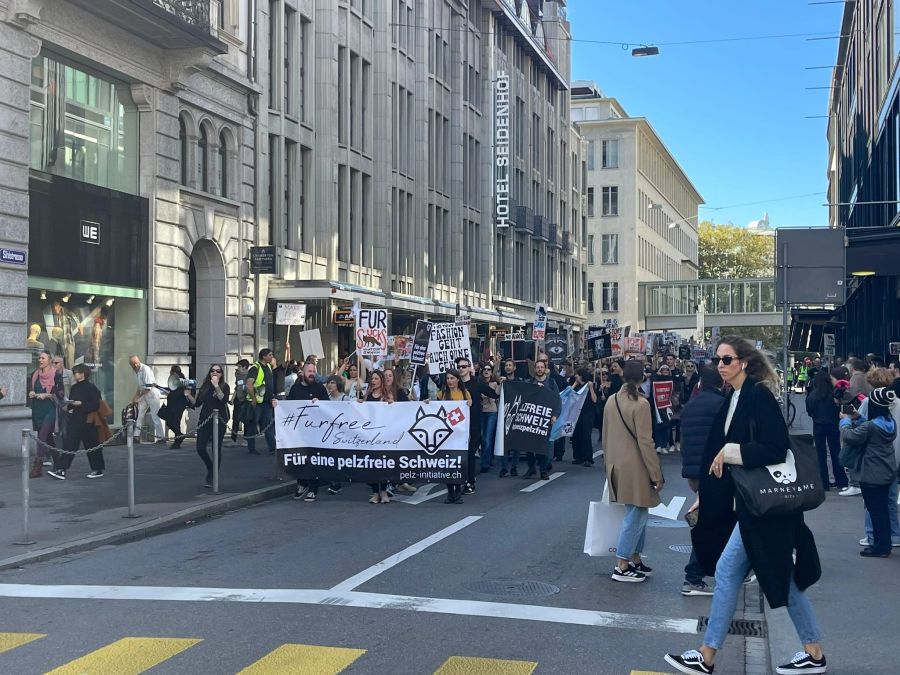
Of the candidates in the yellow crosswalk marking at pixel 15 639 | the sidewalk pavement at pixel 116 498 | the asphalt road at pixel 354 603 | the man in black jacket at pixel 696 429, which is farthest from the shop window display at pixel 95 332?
the man in black jacket at pixel 696 429

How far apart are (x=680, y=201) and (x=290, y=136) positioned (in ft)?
308

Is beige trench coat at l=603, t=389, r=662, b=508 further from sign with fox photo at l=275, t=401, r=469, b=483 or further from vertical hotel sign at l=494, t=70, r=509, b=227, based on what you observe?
vertical hotel sign at l=494, t=70, r=509, b=227

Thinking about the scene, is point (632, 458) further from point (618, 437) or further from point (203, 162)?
point (203, 162)

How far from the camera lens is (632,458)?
866cm

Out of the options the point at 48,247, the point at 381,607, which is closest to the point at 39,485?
the point at 48,247

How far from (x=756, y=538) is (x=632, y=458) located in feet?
9.41

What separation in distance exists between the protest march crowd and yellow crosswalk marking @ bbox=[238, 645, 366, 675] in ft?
6.22

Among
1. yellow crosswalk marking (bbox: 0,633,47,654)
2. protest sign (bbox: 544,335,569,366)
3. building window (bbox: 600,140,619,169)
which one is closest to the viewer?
yellow crosswalk marking (bbox: 0,633,47,654)

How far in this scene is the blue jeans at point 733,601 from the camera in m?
5.93

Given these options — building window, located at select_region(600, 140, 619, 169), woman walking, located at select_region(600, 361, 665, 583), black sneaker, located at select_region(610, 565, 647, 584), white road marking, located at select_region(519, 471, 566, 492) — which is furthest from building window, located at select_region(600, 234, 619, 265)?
black sneaker, located at select_region(610, 565, 647, 584)

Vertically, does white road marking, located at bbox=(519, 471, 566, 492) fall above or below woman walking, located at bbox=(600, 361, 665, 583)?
below

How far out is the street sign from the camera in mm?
25312

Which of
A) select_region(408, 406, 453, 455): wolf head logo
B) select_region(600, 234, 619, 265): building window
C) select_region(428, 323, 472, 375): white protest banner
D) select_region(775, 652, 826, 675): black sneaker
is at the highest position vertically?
select_region(600, 234, 619, 265): building window

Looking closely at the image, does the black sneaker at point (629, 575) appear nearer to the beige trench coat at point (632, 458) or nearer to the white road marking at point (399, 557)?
the beige trench coat at point (632, 458)
